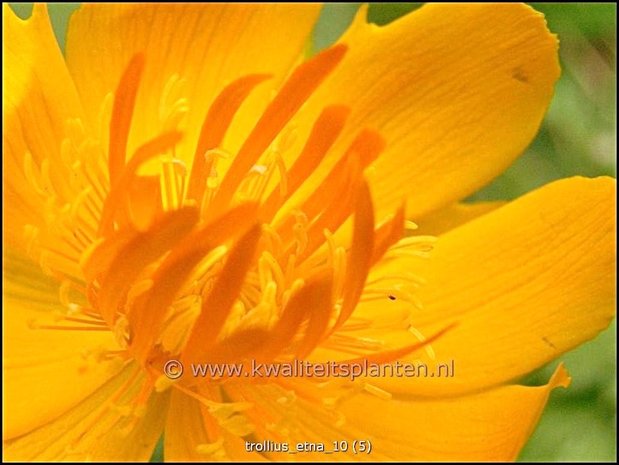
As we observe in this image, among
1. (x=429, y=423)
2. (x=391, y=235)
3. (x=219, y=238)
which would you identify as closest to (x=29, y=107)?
(x=219, y=238)

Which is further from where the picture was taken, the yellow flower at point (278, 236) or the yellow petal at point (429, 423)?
the yellow petal at point (429, 423)

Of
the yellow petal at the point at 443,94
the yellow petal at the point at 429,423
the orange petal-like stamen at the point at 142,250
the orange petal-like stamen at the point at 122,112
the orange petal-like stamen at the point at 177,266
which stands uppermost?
the orange petal-like stamen at the point at 122,112

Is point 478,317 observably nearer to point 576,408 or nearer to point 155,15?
point 576,408

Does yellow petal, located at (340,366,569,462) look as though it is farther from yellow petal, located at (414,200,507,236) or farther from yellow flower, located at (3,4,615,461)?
yellow petal, located at (414,200,507,236)

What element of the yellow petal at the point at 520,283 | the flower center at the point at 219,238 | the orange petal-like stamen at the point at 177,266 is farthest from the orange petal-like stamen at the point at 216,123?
the yellow petal at the point at 520,283

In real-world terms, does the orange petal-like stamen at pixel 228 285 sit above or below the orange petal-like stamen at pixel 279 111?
below

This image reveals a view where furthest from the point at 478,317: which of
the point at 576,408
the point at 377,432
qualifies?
the point at 576,408

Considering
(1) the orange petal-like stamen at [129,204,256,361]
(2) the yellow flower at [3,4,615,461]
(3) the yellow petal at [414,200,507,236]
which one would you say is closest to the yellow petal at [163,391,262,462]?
(2) the yellow flower at [3,4,615,461]

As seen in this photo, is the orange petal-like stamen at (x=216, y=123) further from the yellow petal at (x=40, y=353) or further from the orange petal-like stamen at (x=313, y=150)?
the yellow petal at (x=40, y=353)
